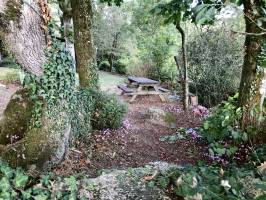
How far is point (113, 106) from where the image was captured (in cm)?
656

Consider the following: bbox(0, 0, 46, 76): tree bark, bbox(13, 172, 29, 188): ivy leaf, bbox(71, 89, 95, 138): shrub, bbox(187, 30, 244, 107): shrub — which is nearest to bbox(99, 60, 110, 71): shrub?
bbox(187, 30, 244, 107): shrub

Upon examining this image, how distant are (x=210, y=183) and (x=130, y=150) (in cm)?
252

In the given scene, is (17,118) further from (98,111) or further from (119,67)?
(119,67)

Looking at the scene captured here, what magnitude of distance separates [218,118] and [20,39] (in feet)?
10.9

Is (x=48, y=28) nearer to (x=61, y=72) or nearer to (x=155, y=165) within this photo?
(x=61, y=72)

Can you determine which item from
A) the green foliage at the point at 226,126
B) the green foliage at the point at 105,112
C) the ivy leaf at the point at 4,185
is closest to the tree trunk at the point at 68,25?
the green foliage at the point at 105,112

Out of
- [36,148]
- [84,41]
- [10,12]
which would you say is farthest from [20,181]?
[84,41]

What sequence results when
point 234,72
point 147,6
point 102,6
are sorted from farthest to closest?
point 147,6, point 102,6, point 234,72

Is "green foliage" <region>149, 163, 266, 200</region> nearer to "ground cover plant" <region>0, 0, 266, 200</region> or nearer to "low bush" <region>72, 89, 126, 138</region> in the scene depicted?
"ground cover plant" <region>0, 0, 266, 200</region>

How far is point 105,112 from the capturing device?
642 cm

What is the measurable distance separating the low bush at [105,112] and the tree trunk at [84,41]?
341mm

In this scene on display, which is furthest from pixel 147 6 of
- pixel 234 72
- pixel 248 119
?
pixel 248 119

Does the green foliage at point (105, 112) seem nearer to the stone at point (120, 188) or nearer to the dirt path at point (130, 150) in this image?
the dirt path at point (130, 150)

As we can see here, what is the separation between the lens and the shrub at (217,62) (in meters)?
9.40
